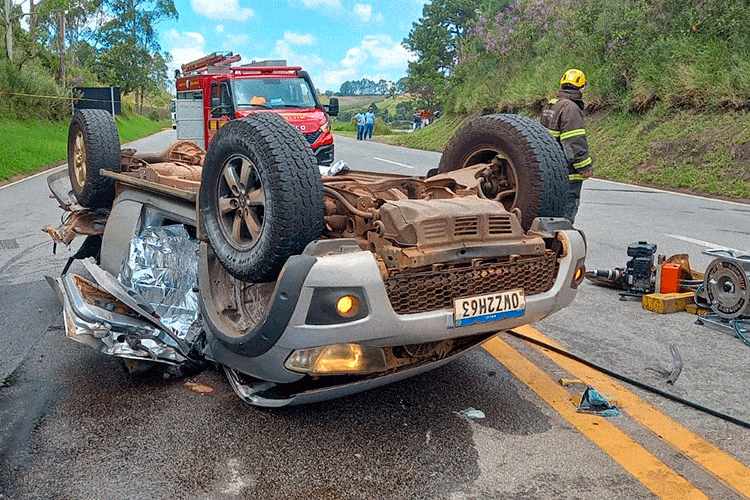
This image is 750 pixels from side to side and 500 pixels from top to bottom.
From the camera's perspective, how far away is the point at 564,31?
24141 mm

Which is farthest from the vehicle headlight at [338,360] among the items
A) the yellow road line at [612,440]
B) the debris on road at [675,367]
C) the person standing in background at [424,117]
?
the person standing in background at [424,117]

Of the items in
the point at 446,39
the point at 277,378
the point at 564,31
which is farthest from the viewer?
the point at 446,39

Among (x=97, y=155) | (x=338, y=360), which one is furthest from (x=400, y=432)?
(x=97, y=155)

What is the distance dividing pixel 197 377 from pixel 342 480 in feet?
4.51

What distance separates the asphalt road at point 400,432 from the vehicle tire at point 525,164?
943 mm

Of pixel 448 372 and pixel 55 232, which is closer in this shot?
pixel 448 372

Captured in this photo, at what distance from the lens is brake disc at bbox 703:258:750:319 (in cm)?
458

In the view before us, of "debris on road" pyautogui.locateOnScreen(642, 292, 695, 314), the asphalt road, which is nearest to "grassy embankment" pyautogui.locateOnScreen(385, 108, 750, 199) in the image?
"debris on road" pyautogui.locateOnScreen(642, 292, 695, 314)

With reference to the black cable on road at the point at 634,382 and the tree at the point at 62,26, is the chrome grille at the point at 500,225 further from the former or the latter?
the tree at the point at 62,26

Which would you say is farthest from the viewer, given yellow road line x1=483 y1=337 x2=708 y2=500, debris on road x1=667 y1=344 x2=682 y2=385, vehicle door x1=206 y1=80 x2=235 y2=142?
vehicle door x1=206 y1=80 x2=235 y2=142

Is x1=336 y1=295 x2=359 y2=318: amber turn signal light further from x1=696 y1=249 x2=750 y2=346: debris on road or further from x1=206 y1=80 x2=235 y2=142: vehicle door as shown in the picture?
x1=206 y1=80 x2=235 y2=142: vehicle door

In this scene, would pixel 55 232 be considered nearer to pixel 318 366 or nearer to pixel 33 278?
pixel 33 278

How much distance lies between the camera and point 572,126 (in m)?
A: 6.52

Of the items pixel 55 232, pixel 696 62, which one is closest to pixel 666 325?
pixel 55 232
